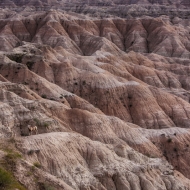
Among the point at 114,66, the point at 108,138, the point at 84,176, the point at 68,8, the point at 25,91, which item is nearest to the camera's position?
the point at 84,176

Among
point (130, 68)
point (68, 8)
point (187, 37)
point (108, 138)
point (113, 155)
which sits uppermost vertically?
point (113, 155)

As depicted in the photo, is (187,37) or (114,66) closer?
(114,66)

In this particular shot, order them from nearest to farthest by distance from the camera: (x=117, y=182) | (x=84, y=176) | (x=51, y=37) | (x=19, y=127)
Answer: (x=84, y=176) → (x=117, y=182) → (x=19, y=127) → (x=51, y=37)

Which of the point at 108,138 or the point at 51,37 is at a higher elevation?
the point at 108,138

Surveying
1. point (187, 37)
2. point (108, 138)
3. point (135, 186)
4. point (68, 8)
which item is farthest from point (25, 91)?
point (68, 8)

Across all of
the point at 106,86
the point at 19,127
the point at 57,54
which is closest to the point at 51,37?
the point at 57,54

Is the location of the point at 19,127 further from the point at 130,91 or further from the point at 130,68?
the point at 130,68
